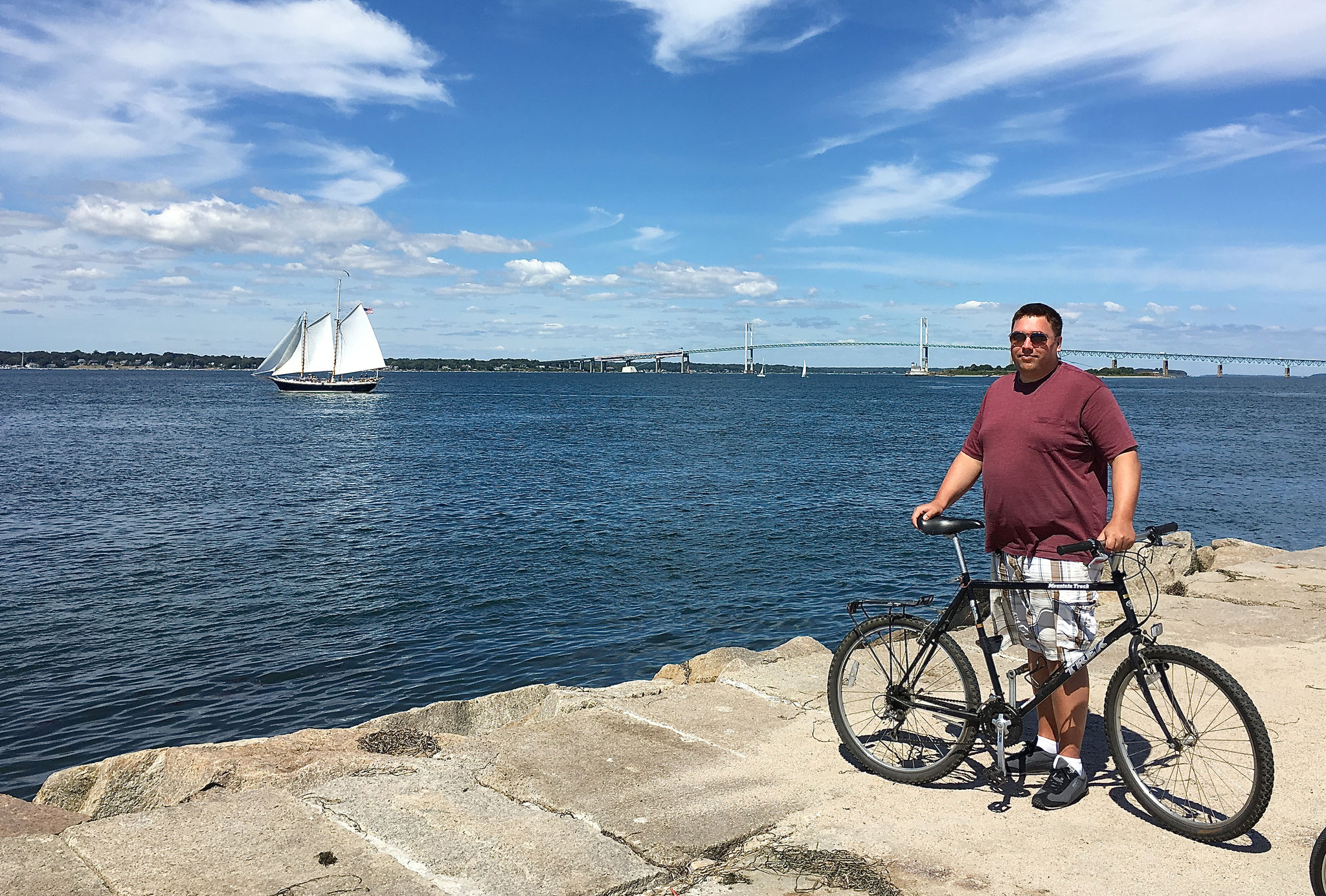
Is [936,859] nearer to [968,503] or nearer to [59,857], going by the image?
[59,857]

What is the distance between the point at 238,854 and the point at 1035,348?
3840 millimetres

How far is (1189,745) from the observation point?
3816mm

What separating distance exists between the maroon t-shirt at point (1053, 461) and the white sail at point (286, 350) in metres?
105

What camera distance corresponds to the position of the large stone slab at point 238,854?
3254 millimetres

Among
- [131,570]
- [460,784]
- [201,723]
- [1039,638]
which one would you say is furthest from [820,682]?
[131,570]

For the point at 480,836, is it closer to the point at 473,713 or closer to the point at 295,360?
the point at 473,713

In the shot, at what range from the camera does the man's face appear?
4.00 metres

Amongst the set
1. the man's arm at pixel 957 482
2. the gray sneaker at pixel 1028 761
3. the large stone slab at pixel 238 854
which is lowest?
the large stone slab at pixel 238 854

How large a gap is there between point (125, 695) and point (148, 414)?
206ft

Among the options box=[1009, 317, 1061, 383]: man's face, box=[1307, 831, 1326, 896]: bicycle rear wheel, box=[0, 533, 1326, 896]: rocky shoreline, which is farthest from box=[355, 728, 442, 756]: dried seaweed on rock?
box=[1307, 831, 1326, 896]: bicycle rear wheel

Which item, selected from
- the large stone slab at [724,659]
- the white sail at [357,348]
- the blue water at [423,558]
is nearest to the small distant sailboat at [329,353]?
the white sail at [357,348]

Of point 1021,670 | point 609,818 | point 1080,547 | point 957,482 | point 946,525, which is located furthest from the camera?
point 957,482

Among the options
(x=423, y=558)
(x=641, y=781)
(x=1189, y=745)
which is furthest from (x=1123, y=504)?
(x=423, y=558)

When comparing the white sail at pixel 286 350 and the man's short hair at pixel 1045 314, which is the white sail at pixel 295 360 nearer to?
the white sail at pixel 286 350
